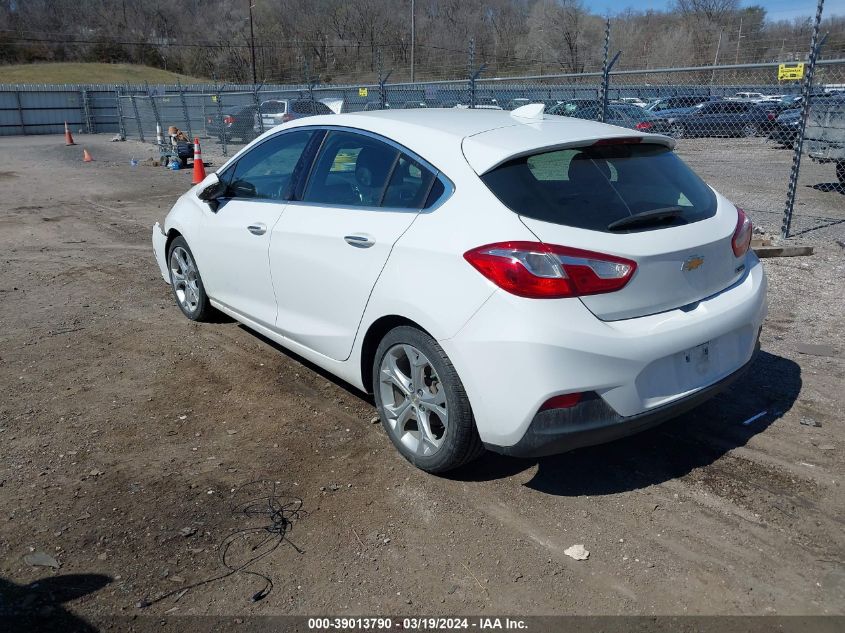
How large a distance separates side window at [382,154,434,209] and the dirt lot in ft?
4.25

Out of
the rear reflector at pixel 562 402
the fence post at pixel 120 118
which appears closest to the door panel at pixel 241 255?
the rear reflector at pixel 562 402

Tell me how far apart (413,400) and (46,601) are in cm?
171

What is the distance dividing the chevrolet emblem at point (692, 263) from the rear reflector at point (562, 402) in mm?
802

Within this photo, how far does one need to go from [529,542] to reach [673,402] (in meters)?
0.88

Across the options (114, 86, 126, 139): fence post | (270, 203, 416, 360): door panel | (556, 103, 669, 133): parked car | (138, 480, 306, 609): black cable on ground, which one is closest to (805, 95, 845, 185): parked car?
(556, 103, 669, 133): parked car

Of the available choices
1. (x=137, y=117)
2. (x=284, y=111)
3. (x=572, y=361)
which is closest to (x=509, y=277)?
(x=572, y=361)

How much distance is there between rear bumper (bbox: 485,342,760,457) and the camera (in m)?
2.88

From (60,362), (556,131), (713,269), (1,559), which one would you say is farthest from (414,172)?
(60,362)

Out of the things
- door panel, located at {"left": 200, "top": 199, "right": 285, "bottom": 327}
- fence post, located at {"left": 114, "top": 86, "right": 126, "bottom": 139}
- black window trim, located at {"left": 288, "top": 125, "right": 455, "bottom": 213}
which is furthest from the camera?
fence post, located at {"left": 114, "top": 86, "right": 126, "bottom": 139}

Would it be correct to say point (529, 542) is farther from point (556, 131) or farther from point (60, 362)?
point (60, 362)

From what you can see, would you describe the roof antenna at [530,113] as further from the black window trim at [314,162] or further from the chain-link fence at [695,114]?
the chain-link fence at [695,114]

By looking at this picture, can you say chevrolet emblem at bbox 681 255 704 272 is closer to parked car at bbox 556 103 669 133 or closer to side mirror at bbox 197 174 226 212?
side mirror at bbox 197 174 226 212

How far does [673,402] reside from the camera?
3.09 m

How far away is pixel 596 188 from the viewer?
3.21 meters
